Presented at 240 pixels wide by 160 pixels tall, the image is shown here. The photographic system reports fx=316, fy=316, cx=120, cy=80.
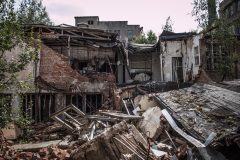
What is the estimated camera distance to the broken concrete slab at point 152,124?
10.9 metres

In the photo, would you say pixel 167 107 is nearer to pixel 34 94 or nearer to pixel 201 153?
pixel 201 153

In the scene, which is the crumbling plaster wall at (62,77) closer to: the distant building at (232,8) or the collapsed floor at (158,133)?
the collapsed floor at (158,133)

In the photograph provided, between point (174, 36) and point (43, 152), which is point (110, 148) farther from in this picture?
point (174, 36)

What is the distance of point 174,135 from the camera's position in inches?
415

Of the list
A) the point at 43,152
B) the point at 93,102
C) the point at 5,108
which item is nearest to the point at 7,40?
the point at 5,108

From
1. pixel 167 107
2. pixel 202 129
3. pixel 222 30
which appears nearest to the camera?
pixel 202 129

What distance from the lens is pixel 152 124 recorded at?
1148cm

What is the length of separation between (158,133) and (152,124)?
64 cm

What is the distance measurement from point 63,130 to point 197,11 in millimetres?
14419

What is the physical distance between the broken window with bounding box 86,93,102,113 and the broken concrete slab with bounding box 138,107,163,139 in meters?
6.06

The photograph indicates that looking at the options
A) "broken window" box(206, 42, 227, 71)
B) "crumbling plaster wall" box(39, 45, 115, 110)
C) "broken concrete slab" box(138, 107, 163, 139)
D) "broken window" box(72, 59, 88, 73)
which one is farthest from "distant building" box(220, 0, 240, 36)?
"broken concrete slab" box(138, 107, 163, 139)

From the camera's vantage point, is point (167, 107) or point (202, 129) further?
point (167, 107)

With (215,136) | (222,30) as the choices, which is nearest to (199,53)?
(222,30)

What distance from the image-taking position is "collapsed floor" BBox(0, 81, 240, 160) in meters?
8.66
